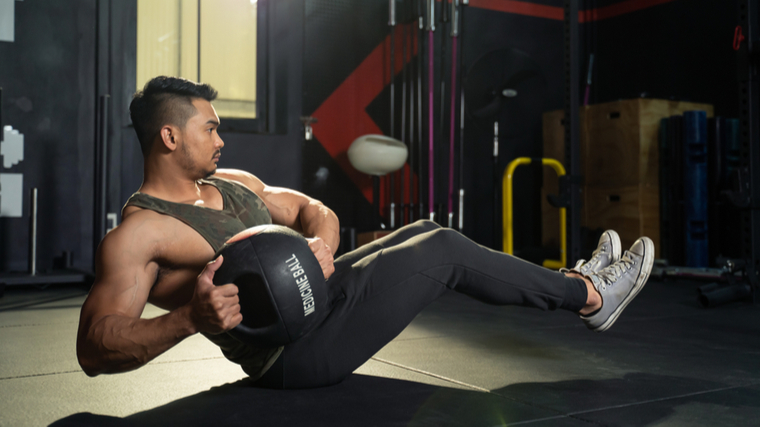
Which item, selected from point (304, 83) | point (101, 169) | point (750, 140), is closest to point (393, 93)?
point (304, 83)

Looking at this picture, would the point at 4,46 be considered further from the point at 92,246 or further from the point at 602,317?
the point at 602,317

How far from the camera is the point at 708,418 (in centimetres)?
139

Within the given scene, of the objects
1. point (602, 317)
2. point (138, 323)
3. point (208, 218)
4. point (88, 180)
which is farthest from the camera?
point (88, 180)

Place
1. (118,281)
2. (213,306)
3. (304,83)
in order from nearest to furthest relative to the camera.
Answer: (213,306)
(118,281)
(304,83)

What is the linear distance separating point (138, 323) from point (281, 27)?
393cm

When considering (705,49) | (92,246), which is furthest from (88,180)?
(705,49)

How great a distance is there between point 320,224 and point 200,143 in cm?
47

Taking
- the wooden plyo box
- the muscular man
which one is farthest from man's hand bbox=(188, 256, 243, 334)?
the wooden plyo box

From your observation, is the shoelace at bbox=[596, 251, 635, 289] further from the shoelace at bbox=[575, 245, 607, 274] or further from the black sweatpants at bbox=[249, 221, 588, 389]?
the black sweatpants at bbox=[249, 221, 588, 389]

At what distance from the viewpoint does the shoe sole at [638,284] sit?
71.6 inches

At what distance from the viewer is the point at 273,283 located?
1.30 meters

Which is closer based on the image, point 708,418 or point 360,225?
point 708,418

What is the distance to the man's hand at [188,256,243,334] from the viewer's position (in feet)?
4.01

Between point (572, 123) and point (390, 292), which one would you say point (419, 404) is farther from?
point (572, 123)
